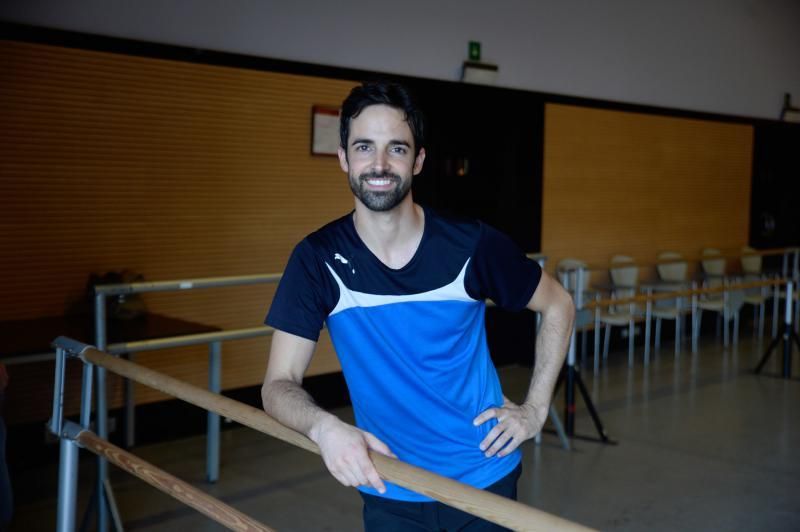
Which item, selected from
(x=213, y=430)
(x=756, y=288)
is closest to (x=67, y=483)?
(x=213, y=430)

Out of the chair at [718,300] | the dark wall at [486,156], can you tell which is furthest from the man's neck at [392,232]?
the chair at [718,300]

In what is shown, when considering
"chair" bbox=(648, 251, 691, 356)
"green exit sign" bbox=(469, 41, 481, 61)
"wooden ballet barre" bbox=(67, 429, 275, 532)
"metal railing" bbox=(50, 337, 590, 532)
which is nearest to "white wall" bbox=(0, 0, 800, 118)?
"green exit sign" bbox=(469, 41, 481, 61)

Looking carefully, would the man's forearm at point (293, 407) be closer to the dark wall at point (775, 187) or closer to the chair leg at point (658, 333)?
the chair leg at point (658, 333)

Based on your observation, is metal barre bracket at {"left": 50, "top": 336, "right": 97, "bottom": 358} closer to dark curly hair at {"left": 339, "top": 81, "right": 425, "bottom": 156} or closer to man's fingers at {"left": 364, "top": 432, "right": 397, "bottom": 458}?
dark curly hair at {"left": 339, "top": 81, "right": 425, "bottom": 156}

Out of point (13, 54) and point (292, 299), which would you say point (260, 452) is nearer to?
point (13, 54)

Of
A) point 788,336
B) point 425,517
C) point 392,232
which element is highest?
point 392,232

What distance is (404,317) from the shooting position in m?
2.00

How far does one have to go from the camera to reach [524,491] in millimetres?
4430

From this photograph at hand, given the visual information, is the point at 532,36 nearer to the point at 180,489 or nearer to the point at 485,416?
the point at 485,416

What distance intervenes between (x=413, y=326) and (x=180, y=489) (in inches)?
25.8

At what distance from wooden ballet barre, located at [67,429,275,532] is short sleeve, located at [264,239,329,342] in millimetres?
407

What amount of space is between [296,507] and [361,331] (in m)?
2.39

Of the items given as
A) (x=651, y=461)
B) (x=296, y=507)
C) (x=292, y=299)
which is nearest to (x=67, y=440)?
(x=292, y=299)

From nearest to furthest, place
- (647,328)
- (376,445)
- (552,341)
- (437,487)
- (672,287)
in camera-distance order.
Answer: (437,487), (376,445), (552,341), (647,328), (672,287)
